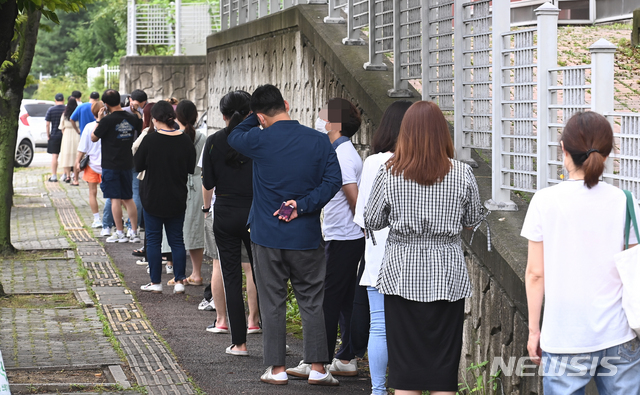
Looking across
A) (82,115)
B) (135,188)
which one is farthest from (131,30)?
(135,188)

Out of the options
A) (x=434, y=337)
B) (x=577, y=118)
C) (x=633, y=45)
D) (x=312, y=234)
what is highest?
Answer: (x=633, y=45)

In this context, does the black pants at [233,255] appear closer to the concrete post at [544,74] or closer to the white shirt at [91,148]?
the concrete post at [544,74]

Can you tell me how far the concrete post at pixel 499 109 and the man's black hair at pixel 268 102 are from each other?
4.59 feet

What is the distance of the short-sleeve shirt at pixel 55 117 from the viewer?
20031 millimetres

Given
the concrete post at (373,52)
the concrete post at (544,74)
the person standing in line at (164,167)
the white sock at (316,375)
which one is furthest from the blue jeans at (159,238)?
the concrete post at (544,74)

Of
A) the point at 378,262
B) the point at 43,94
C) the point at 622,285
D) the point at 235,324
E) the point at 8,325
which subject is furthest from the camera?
the point at 43,94

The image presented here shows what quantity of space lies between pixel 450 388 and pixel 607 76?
5.93 ft

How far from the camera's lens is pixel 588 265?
11.6ft

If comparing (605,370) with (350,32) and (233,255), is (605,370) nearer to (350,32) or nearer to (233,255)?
(233,255)

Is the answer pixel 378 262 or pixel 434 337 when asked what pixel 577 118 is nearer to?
pixel 434 337

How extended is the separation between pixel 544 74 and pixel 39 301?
5.49 metres

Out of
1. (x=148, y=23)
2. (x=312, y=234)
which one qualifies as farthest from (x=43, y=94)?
(x=312, y=234)

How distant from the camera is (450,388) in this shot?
177 inches

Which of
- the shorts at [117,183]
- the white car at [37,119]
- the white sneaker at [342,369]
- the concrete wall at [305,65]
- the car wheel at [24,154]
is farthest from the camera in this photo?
the white car at [37,119]
